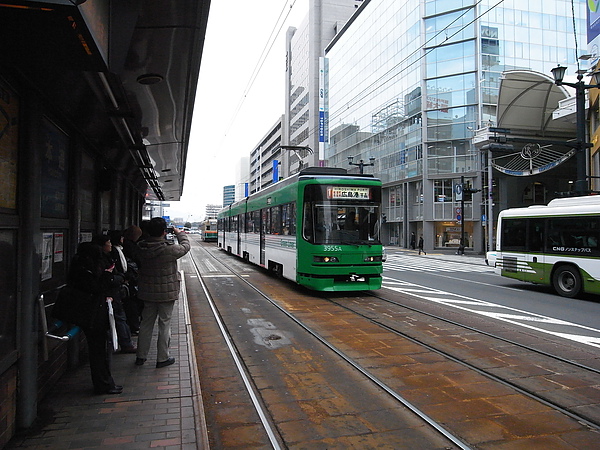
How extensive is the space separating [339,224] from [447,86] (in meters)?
34.8

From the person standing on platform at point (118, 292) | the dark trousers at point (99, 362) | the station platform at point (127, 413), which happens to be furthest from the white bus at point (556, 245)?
the dark trousers at point (99, 362)

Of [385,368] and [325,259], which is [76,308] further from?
[325,259]

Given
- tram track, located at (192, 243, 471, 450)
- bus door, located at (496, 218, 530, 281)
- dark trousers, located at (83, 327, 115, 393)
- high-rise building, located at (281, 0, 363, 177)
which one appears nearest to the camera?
tram track, located at (192, 243, 471, 450)

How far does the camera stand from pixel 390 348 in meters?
7.04

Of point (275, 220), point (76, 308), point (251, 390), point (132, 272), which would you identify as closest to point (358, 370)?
point (251, 390)

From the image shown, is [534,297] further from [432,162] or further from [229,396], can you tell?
[432,162]

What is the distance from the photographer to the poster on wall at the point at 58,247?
5.32 metres

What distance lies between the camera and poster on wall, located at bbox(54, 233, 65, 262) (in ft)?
17.4

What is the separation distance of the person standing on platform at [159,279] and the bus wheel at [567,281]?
11.6 meters

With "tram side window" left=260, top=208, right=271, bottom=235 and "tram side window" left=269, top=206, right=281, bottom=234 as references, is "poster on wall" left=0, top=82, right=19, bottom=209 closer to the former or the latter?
"tram side window" left=269, top=206, right=281, bottom=234

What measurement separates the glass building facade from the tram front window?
27378mm

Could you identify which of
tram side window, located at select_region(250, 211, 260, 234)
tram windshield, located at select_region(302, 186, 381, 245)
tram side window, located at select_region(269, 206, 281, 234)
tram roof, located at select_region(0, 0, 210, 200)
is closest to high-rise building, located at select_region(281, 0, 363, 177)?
tram side window, located at select_region(250, 211, 260, 234)

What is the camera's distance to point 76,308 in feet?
14.5

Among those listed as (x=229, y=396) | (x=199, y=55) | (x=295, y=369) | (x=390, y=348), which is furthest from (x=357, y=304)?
(x=199, y=55)
